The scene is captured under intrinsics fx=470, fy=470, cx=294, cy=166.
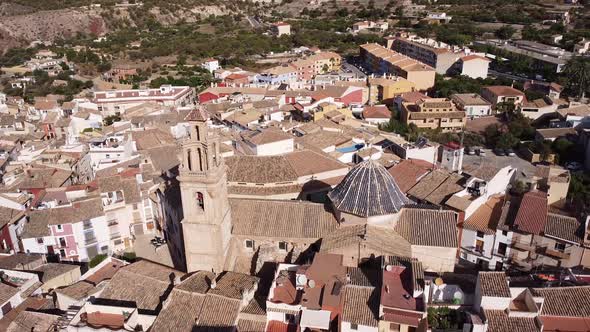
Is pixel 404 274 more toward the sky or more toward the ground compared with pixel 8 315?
more toward the sky

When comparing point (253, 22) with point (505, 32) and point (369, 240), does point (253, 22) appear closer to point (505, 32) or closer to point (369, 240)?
point (505, 32)

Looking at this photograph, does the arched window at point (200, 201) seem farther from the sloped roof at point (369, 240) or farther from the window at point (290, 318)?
the window at point (290, 318)

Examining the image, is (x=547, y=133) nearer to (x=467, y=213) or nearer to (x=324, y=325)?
(x=467, y=213)

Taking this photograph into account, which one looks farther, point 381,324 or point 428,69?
point 428,69

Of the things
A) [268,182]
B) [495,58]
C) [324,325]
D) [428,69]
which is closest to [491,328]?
[324,325]

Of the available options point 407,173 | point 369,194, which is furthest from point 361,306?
point 407,173

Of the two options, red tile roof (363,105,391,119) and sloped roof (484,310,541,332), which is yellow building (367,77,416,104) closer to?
red tile roof (363,105,391,119)
